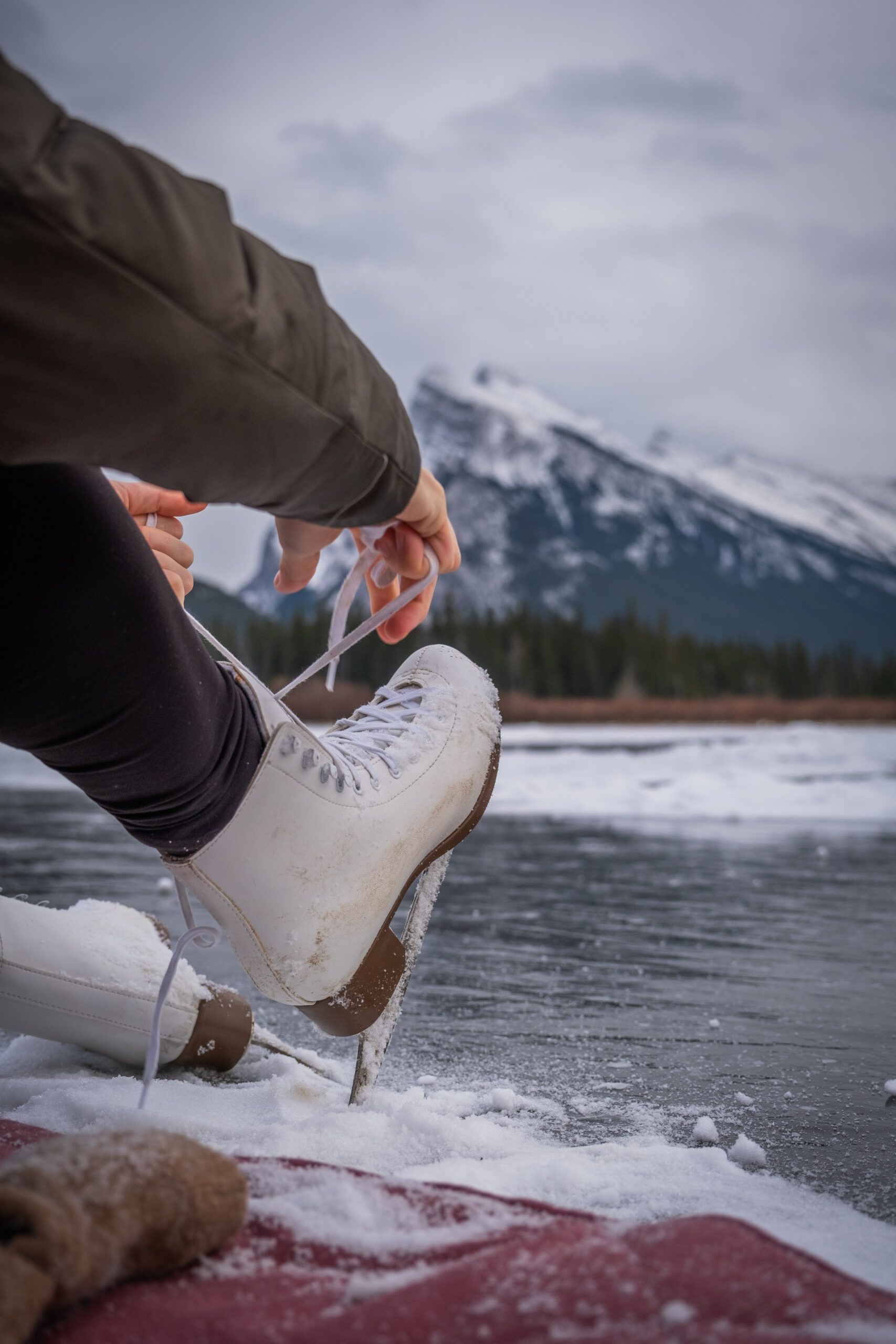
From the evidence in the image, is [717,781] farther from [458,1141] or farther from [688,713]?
[688,713]

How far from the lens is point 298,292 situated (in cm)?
81

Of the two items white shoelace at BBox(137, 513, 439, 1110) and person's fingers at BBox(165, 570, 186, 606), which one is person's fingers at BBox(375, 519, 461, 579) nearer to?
white shoelace at BBox(137, 513, 439, 1110)

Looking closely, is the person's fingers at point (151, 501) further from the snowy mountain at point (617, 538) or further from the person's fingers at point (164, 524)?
the snowy mountain at point (617, 538)

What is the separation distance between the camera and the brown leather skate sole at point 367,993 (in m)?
1.26

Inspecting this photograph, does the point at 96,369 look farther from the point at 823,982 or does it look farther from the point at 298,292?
the point at 823,982

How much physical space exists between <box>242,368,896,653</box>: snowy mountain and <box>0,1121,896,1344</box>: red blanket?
125564 millimetres

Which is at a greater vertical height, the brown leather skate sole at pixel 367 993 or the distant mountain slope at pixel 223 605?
the brown leather skate sole at pixel 367 993

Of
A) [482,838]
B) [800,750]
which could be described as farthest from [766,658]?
[482,838]

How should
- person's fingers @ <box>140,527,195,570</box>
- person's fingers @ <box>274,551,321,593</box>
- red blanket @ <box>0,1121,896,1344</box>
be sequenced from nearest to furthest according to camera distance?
1. red blanket @ <box>0,1121,896,1344</box>
2. person's fingers @ <box>274,551,321,593</box>
3. person's fingers @ <box>140,527,195,570</box>

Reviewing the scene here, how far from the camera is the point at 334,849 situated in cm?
119

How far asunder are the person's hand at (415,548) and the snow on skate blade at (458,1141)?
0.58 meters

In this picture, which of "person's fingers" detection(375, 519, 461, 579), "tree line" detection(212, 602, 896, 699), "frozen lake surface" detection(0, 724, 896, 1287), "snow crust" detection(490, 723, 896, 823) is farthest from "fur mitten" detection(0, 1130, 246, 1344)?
"tree line" detection(212, 602, 896, 699)

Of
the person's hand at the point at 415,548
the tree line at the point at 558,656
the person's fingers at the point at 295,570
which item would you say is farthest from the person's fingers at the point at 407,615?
the tree line at the point at 558,656

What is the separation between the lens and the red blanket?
544 millimetres
